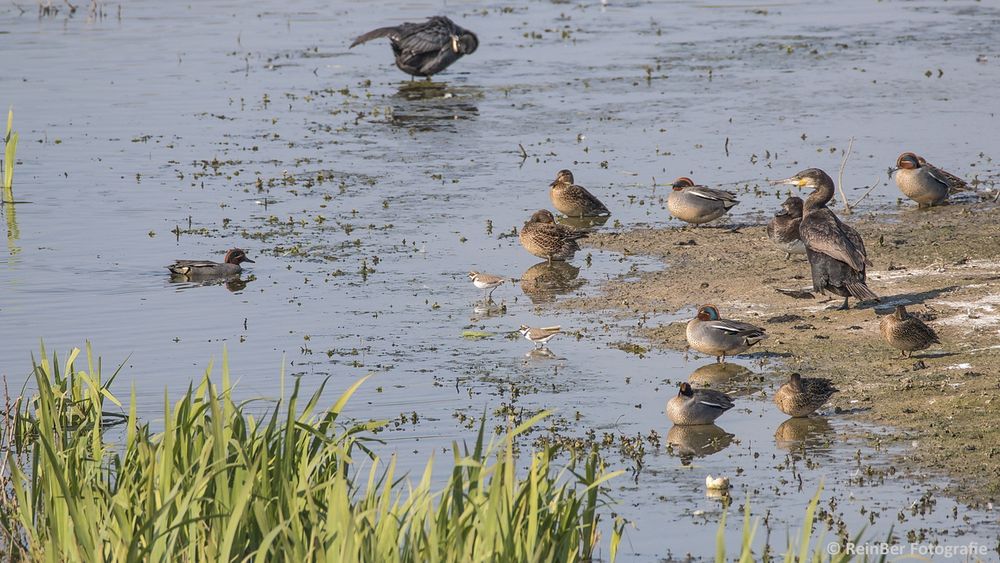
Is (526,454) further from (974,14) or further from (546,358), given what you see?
(974,14)

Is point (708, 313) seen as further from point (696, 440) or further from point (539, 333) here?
point (696, 440)

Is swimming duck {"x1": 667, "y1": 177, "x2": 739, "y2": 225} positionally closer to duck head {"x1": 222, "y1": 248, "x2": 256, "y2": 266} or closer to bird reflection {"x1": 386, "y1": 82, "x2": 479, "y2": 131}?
duck head {"x1": 222, "y1": 248, "x2": 256, "y2": 266}

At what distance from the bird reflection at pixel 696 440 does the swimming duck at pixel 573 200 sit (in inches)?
248

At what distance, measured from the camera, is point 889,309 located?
38.9 ft

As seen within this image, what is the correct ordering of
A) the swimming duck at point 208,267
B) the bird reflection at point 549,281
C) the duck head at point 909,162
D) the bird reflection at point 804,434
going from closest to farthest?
the bird reflection at point 804,434 < the bird reflection at point 549,281 < the swimming duck at point 208,267 < the duck head at point 909,162

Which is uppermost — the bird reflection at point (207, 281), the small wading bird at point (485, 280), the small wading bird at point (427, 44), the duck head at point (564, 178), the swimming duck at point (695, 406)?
the small wading bird at point (427, 44)

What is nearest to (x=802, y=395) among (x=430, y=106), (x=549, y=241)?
(x=549, y=241)

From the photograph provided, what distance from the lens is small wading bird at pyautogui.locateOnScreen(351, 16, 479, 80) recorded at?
2442cm

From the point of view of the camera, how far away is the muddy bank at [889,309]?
8.98 metres

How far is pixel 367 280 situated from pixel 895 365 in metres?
5.17

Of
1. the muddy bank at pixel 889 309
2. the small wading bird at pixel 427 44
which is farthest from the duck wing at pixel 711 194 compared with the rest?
the small wading bird at pixel 427 44

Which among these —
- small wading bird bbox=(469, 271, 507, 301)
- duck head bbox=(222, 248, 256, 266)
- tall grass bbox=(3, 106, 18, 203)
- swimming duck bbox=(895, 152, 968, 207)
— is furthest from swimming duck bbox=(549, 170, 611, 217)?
tall grass bbox=(3, 106, 18, 203)

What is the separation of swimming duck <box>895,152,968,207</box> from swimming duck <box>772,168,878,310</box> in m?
3.30

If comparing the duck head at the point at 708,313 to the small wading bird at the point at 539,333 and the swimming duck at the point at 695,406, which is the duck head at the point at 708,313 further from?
the swimming duck at the point at 695,406
